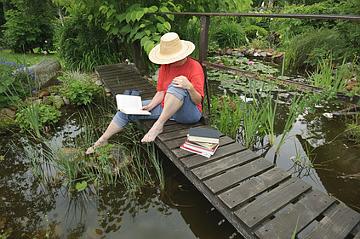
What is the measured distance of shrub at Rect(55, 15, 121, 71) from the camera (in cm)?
602

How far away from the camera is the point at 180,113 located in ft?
9.87

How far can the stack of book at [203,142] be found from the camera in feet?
8.41

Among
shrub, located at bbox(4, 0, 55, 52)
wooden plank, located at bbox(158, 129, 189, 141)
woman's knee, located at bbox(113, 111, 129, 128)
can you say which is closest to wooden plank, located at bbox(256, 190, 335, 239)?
wooden plank, located at bbox(158, 129, 189, 141)

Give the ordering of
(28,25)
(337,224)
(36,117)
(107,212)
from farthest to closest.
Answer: (28,25) → (36,117) → (107,212) → (337,224)

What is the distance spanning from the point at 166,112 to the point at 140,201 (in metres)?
0.89

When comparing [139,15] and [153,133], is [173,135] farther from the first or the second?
[139,15]

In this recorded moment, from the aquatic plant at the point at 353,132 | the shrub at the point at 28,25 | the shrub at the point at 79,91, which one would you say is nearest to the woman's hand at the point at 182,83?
the aquatic plant at the point at 353,132

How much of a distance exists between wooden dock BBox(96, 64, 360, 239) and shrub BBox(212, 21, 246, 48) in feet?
21.7

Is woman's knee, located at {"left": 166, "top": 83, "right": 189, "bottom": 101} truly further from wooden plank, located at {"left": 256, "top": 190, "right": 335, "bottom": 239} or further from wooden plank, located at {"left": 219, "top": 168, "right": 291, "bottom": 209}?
wooden plank, located at {"left": 256, "top": 190, "right": 335, "bottom": 239}

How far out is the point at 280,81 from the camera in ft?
7.99

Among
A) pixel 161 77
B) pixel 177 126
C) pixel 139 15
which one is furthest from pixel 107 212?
pixel 139 15

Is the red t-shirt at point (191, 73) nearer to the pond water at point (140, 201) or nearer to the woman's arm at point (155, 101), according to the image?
the woman's arm at point (155, 101)

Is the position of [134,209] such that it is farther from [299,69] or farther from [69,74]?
[299,69]

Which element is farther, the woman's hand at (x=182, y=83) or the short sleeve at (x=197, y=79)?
the short sleeve at (x=197, y=79)
